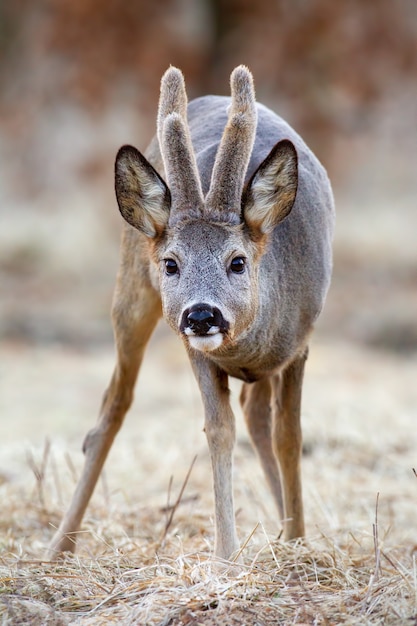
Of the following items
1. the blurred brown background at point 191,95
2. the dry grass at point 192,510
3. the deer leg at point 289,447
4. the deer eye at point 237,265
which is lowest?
the dry grass at point 192,510

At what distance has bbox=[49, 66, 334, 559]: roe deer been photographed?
16.5 feet

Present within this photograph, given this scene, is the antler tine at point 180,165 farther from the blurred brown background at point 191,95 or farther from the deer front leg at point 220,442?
the blurred brown background at point 191,95

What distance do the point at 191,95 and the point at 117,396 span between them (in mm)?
11947

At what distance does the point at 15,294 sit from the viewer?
16.5 metres

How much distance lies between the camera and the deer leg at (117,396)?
20.8ft

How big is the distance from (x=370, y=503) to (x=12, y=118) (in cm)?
1401

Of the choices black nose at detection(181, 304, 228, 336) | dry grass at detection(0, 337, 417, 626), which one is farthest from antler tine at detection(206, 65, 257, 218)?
dry grass at detection(0, 337, 417, 626)

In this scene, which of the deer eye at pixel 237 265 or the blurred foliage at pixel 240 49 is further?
the blurred foliage at pixel 240 49

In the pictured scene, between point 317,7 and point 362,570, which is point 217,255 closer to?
point 362,570

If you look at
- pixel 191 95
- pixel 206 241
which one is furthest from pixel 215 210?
pixel 191 95

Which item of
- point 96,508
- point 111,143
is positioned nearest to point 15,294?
point 111,143

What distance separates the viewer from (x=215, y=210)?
513cm

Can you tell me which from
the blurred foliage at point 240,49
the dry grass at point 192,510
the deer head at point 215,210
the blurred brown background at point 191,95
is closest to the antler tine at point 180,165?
the deer head at point 215,210

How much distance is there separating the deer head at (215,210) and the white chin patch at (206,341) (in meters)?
0.05
